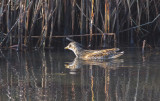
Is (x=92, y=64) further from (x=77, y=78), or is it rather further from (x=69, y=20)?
(x=69, y=20)

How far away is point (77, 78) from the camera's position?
265 inches

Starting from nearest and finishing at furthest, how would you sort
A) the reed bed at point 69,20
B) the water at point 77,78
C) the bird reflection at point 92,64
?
the water at point 77,78
the bird reflection at point 92,64
the reed bed at point 69,20

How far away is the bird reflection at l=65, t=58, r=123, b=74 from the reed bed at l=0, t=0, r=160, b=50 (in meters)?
1.70

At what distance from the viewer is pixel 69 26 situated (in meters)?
11.7

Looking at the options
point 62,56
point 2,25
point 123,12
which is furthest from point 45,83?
point 123,12

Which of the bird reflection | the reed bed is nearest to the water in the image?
the bird reflection

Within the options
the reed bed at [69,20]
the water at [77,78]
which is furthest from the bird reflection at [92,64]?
the reed bed at [69,20]

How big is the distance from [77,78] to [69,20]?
17.0 ft

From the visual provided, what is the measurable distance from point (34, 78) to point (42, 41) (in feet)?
11.7

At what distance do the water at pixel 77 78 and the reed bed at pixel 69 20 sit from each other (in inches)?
35.0

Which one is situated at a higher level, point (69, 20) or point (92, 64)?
point (69, 20)

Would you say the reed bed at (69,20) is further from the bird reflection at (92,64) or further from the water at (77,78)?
the bird reflection at (92,64)

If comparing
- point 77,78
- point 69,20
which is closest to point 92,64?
point 77,78

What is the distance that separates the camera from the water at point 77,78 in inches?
219
